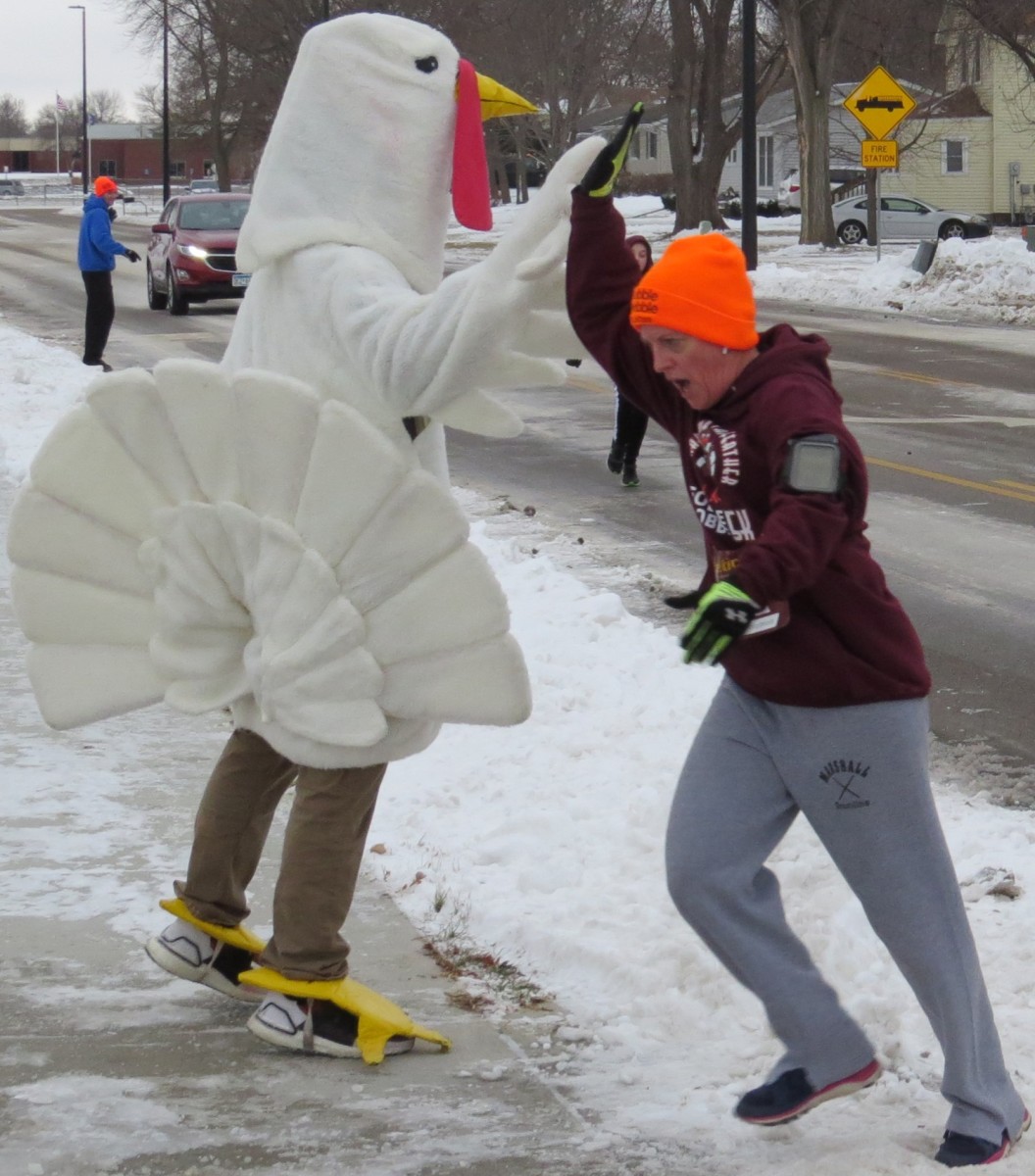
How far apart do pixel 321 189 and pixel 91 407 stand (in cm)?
62

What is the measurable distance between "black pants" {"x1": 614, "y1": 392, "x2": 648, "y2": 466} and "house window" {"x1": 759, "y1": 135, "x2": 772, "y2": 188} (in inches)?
2737

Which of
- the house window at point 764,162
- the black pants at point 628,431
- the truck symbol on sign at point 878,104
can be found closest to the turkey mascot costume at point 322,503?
the black pants at point 628,431

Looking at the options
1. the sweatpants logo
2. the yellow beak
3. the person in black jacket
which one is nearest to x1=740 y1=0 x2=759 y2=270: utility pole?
the person in black jacket

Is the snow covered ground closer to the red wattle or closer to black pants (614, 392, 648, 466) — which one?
the red wattle

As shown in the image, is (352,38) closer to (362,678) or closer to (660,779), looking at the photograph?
(362,678)

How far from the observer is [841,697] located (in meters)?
2.88

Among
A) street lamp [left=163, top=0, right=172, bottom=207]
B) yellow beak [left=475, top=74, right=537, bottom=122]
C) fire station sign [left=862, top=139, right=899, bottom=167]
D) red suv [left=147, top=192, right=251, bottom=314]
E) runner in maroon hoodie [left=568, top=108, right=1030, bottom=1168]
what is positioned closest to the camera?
runner in maroon hoodie [left=568, top=108, right=1030, bottom=1168]

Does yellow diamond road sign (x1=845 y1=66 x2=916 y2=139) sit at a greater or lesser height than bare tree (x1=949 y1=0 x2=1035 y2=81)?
lesser

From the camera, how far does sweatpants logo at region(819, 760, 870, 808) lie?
2904 mm

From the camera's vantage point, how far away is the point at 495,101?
3570 mm

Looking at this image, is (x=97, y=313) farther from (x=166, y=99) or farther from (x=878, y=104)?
(x=166, y=99)

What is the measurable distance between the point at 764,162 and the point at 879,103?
5272cm

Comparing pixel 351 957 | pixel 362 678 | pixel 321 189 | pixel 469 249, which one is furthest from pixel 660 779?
pixel 469 249

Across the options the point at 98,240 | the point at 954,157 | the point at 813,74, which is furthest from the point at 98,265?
the point at 954,157
